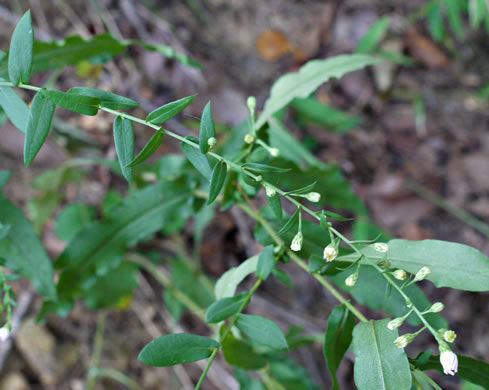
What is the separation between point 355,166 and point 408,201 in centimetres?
41

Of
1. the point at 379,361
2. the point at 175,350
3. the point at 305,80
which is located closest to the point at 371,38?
the point at 305,80

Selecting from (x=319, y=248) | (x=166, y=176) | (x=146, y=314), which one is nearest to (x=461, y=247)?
(x=319, y=248)

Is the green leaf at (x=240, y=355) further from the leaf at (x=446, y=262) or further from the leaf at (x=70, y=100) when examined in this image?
the leaf at (x=70, y=100)

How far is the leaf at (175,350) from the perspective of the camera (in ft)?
3.35

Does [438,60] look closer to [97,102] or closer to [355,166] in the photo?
[355,166]

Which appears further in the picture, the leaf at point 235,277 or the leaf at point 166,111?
the leaf at point 235,277

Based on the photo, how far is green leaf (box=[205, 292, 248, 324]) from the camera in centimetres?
118

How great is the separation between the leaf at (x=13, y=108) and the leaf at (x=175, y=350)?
62cm

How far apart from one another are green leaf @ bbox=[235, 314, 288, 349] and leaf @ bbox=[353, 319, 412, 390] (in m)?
0.19

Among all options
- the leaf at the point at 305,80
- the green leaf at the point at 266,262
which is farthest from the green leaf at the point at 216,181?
the leaf at the point at 305,80

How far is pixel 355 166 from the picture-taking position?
9.50ft

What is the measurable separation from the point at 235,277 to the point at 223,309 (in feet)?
0.43

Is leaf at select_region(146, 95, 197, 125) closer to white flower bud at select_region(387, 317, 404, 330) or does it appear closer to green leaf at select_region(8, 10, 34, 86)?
green leaf at select_region(8, 10, 34, 86)

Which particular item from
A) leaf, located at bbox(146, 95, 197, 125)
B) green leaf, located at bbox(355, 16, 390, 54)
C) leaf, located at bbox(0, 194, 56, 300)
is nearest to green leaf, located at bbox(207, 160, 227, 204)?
leaf, located at bbox(146, 95, 197, 125)
